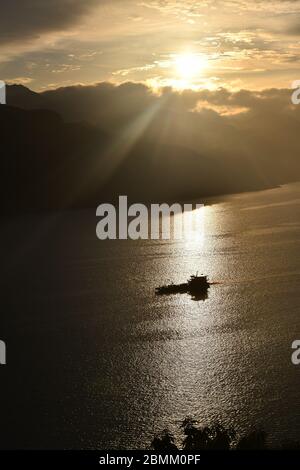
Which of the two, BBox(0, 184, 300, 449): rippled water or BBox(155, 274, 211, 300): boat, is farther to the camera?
BBox(155, 274, 211, 300): boat

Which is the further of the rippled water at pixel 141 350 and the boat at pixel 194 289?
the boat at pixel 194 289

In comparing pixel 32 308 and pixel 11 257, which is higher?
pixel 11 257

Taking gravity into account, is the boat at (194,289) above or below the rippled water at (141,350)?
above

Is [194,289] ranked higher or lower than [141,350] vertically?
higher

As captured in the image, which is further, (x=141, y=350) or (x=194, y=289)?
(x=194, y=289)

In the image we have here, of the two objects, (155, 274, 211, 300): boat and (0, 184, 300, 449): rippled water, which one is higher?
(155, 274, 211, 300): boat

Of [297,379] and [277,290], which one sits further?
[277,290]

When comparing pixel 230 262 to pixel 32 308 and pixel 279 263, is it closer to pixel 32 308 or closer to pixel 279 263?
pixel 279 263
